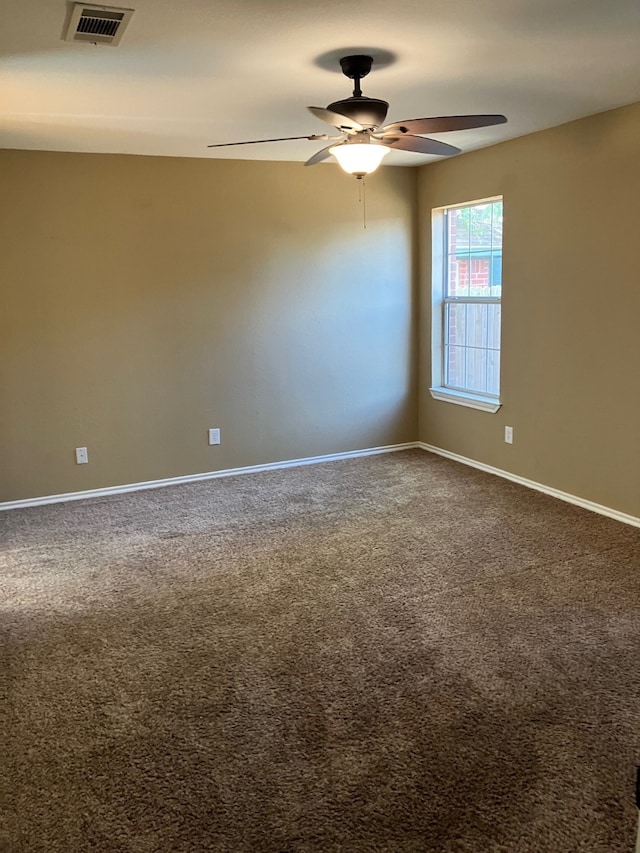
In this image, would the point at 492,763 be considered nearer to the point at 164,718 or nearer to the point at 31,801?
the point at 164,718

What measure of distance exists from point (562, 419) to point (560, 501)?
1.77ft

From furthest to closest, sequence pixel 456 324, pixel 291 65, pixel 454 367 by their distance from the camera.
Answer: pixel 454 367 < pixel 456 324 < pixel 291 65

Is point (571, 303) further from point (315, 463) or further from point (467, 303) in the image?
point (315, 463)

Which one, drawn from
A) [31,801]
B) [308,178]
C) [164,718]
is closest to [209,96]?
[308,178]

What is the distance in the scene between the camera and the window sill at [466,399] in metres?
5.16

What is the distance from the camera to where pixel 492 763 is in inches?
85.0

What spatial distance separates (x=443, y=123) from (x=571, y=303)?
196cm

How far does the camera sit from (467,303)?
5.47m

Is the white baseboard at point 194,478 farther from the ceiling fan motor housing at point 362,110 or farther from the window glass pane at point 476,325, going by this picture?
the ceiling fan motor housing at point 362,110

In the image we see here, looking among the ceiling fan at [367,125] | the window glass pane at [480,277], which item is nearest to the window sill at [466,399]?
the window glass pane at [480,277]

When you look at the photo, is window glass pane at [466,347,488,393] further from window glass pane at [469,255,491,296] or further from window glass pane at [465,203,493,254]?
window glass pane at [465,203,493,254]

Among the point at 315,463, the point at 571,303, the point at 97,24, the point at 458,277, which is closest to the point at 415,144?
the point at 97,24

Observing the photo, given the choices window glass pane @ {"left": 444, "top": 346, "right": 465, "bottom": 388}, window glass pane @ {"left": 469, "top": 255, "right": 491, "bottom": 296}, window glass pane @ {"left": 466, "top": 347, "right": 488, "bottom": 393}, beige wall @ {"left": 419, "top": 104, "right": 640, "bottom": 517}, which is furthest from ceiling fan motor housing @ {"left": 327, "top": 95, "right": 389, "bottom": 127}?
window glass pane @ {"left": 444, "top": 346, "right": 465, "bottom": 388}

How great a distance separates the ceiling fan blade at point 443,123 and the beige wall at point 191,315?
8.05 feet
